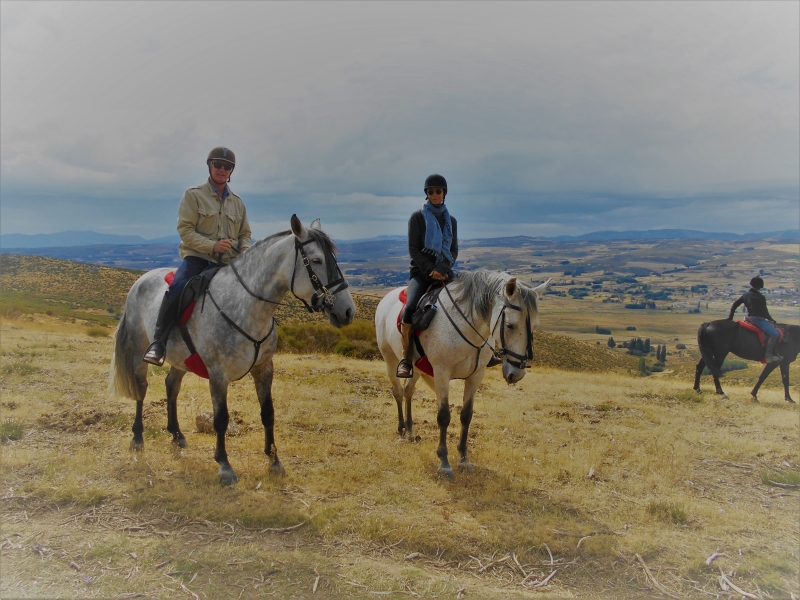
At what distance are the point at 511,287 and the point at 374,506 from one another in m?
2.86

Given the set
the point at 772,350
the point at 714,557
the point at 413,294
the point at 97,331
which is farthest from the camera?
the point at 97,331

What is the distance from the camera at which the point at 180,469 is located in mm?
5402

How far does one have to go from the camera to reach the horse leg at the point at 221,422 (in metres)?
5.04

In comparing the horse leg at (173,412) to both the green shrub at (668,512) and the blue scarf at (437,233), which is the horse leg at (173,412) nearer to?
the blue scarf at (437,233)

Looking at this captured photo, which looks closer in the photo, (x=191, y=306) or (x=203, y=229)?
(x=191, y=306)

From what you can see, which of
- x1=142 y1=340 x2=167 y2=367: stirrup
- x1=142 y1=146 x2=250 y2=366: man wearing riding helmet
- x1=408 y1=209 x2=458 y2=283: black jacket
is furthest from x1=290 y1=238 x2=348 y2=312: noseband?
x1=142 y1=340 x2=167 y2=367: stirrup

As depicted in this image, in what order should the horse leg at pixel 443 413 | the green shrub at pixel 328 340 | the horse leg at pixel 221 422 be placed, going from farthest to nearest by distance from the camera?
the green shrub at pixel 328 340, the horse leg at pixel 443 413, the horse leg at pixel 221 422

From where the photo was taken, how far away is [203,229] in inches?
209

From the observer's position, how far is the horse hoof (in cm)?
507

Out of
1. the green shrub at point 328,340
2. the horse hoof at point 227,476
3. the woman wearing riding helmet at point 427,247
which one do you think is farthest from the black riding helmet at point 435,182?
the green shrub at point 328,340

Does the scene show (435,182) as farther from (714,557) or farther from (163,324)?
(714,557)

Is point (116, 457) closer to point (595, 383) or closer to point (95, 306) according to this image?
point (595, 383)

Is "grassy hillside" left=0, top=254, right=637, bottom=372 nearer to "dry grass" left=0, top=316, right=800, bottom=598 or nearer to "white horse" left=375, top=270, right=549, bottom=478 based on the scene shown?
"dry grass" left=0, top=316, right=800, bottom=598

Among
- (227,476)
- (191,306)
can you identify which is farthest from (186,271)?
(227,476)
